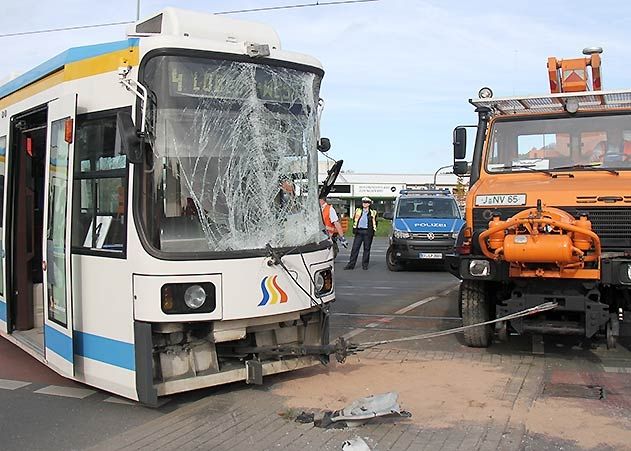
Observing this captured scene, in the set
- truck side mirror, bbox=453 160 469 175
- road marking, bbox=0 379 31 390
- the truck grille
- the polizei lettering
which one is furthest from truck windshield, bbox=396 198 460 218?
road marking, bbox=0 379 31 390

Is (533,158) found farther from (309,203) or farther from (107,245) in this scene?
(107,245)

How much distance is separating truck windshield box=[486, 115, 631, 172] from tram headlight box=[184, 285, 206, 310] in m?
4.40

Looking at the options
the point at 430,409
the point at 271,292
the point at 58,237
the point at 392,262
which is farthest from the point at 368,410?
the point at 392,262

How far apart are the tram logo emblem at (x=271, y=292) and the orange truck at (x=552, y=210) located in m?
2.22

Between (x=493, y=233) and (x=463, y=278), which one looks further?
(x=463, y=278)

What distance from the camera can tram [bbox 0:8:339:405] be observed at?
18.0ft

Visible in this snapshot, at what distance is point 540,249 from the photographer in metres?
6.46

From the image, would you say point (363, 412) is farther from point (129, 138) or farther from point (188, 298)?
point (129, 138)

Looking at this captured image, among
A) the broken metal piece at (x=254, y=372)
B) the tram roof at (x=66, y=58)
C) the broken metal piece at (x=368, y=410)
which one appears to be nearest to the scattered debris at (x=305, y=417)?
the broken metal piece at (x=368, y=410)

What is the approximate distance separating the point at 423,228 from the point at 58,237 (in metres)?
12.0

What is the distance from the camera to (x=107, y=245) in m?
5.79

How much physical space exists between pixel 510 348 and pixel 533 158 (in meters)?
2.22

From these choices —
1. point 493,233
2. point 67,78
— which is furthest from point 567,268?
point 67,78

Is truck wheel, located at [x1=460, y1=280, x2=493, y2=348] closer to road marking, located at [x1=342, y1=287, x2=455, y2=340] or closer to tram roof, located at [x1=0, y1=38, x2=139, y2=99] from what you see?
road marking, located at [x1=342, y1=287, x2=455, y2=340]
